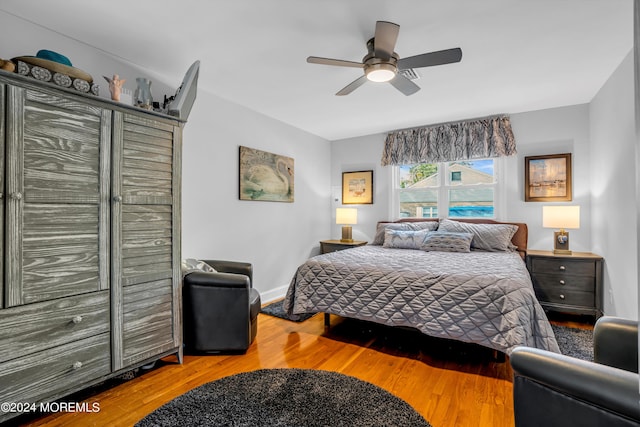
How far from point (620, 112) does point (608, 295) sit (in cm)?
175

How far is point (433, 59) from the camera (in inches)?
84.5

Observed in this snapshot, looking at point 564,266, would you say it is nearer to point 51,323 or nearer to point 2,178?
point 51,323

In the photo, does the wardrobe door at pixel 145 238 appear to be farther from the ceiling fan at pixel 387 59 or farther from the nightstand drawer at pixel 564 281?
the nightstand drawer at pixel 564 281

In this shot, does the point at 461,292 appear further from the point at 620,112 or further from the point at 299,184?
the point at 299,184

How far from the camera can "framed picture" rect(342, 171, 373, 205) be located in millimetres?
5168

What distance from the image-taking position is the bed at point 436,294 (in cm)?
210

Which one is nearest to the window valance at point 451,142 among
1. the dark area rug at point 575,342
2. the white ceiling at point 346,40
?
the white ceiling at point 346,40

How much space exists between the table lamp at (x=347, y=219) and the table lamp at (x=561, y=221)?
2.47m

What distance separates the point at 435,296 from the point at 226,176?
8.28 ft

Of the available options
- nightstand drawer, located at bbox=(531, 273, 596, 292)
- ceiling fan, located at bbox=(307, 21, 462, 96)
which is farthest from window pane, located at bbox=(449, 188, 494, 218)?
ceiling fan, located at bbox=(307, 21, 462, 96)

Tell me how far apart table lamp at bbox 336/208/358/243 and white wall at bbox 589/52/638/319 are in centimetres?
296

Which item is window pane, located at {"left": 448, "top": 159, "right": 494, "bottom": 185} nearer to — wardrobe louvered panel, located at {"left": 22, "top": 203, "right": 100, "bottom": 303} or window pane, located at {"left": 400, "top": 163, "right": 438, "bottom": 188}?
window pane, located at {"left": 400, "top": 163, "right": 438, "bottom": 188}

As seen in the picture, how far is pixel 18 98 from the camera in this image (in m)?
1.63

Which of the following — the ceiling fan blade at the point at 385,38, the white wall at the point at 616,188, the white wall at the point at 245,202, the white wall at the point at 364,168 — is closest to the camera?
the ceiling fan blade at the point at 385,38
